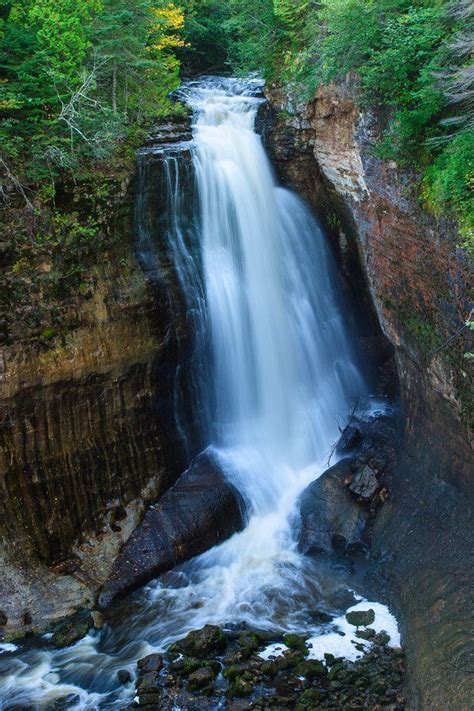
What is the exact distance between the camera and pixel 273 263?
47.1 ft

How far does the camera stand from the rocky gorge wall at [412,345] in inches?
338

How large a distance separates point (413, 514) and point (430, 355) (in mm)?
2997

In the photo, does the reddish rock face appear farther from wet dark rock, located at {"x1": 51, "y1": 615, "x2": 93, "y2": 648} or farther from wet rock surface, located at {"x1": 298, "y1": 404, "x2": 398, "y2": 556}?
wet dark rock, located at {"x1": 51, "y1": 615, "x2": 93, "y2": 648}

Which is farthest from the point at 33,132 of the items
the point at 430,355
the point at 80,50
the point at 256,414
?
the point at 430,355

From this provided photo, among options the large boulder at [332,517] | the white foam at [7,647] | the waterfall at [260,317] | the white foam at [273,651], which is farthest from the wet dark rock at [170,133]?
the white foam at [273,651]

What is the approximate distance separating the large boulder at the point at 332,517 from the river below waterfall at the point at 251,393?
29 cm

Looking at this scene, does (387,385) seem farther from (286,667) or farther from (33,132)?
(33,132)

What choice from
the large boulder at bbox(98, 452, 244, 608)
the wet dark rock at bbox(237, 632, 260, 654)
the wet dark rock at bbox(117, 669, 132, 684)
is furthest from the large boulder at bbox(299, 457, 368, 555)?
the wet dark rock at bbox(117, 669, 132, 684)

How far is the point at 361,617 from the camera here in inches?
376

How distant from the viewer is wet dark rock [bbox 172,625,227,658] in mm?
9008

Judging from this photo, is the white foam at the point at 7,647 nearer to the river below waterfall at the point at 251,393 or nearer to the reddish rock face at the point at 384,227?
the river below waterfall at the point at 251,393

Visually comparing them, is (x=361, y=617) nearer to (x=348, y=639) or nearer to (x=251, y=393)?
(x=348, y=639)

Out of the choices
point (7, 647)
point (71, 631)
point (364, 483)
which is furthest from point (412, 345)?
point (7, 647)

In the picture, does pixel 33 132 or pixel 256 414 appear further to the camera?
pixel 256 414
